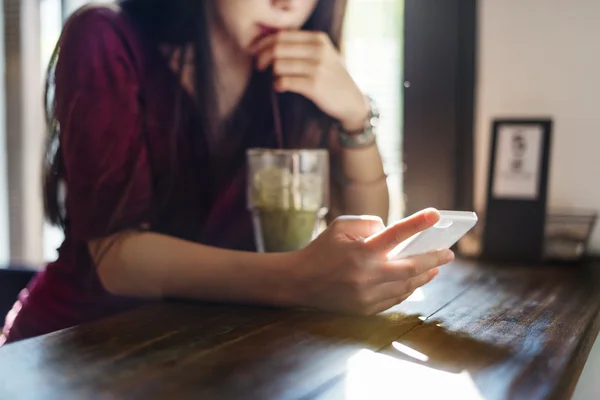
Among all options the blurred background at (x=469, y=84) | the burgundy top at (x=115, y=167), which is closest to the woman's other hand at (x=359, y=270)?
the burgundy top at (x=115, y=167)

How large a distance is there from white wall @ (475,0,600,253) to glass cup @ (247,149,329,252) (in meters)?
0.47

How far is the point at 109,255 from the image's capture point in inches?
50.7

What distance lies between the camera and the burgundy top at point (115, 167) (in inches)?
49.8

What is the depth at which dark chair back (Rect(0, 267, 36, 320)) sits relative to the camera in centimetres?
175

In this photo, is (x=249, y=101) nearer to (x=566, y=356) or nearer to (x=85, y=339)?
(x=85, y=339)

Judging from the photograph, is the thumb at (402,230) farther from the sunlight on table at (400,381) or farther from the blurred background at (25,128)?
the blurred background at (25,128)

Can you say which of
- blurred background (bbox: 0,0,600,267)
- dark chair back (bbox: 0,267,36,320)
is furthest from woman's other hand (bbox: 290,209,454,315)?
dark chair back (bbox: 0,267,36,320)

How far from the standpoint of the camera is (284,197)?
1.29 meters

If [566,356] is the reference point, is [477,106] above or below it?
above

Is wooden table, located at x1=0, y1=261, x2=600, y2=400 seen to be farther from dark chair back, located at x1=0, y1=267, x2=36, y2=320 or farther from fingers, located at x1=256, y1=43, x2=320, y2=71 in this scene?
dark chair back, located at x1=0, y1=267, x2=36, y2=320

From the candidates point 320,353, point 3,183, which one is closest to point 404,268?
point 320,353

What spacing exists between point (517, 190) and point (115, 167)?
0.86 meters

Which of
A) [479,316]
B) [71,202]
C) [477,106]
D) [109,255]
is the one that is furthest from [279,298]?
[477,106]

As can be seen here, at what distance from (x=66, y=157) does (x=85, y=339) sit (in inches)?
21.7
